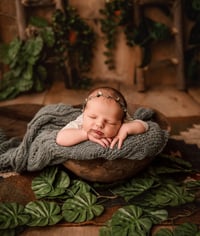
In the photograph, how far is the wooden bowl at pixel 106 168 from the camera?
142 cm

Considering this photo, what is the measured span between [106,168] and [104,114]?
221 millimetres

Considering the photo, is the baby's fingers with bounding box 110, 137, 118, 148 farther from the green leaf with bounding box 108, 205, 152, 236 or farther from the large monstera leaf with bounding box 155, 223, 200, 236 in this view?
the large monstera leaf with bounding box 155, 223, 200, 236

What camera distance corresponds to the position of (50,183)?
1.56m

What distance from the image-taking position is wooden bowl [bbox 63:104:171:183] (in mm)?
1420

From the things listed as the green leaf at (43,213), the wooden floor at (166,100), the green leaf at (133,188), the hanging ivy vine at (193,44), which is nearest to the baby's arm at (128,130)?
the green leaf at (133,188)

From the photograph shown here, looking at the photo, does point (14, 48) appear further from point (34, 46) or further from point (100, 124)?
point (100, 124)

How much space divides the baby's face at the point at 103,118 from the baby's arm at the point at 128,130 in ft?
0.08

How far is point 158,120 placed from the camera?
1.82m

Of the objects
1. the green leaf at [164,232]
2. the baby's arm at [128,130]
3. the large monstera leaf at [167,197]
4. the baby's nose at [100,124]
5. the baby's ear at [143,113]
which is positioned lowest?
the green leaf at [164,232]

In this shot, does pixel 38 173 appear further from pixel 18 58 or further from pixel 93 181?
pixel 18 58

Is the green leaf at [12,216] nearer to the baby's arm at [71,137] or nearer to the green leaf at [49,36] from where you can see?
the baby's arm at [71,137]

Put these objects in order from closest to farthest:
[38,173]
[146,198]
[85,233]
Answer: [85,233] < [146,198] < [38,173]

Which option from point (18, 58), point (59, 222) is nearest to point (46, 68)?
point (18, 58)

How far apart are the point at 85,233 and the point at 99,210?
0.12 metres
